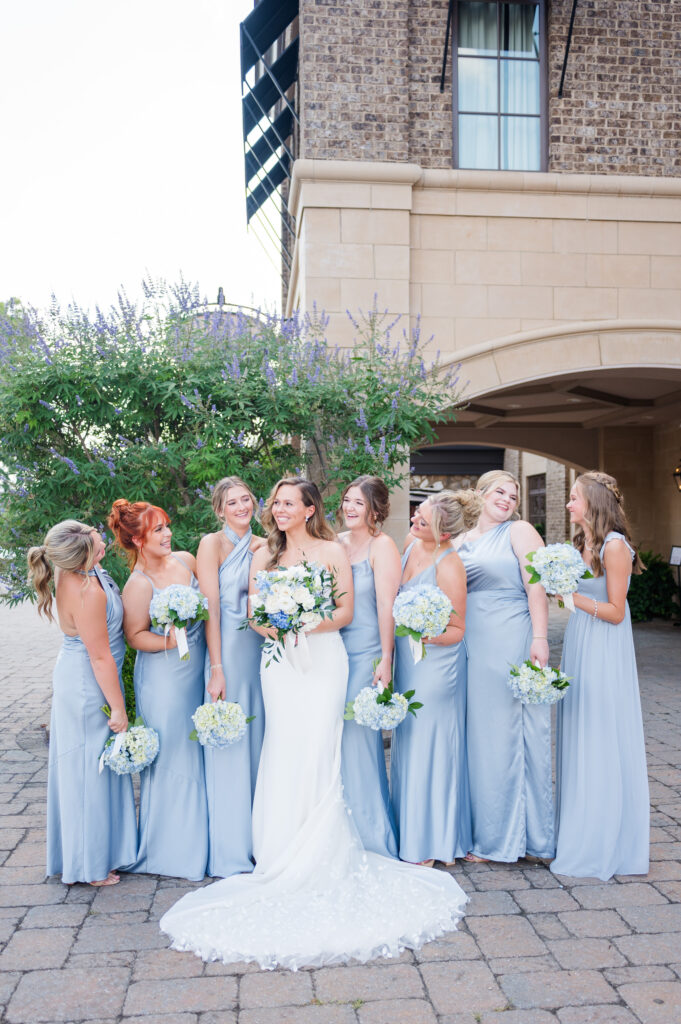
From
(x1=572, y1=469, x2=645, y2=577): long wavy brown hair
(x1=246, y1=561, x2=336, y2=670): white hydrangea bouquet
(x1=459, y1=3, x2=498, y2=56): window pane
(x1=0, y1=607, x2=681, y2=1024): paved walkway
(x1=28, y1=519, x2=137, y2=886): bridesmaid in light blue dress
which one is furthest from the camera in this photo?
(x1=459, y1=3, x2=498, y2=56): window pane

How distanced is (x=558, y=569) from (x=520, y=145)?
6601 mm

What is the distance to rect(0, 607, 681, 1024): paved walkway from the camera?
2.92m

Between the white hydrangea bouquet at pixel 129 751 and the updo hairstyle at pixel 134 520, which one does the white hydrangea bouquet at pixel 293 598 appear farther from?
the white hydrangea bouquet at pixel 129 751

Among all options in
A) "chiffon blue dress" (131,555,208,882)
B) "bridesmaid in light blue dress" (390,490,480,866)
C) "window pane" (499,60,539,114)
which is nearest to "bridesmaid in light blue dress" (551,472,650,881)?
"bridesmaid in light blue dress" (390,490,480,866)

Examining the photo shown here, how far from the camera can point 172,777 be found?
162 inches

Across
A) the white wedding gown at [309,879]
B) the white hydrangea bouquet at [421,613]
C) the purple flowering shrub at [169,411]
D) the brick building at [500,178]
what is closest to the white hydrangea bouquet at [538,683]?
the white hydrangea bouquet at [421,613]

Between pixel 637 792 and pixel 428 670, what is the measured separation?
122cm

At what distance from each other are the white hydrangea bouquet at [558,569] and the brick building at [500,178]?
189 inches

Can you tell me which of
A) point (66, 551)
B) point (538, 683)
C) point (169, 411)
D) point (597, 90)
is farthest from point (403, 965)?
point (597, 90)

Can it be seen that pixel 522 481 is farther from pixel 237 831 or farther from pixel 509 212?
pixel 237 831

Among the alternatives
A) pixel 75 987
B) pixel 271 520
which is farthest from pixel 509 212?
pixel 75 987

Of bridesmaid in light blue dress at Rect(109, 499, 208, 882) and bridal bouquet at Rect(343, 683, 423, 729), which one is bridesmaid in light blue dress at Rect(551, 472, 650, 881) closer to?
bridal bouquet at Rect(343, 683, 423, 729)

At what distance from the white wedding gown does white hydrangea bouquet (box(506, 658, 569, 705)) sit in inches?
34.2

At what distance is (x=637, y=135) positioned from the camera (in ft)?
28.4
